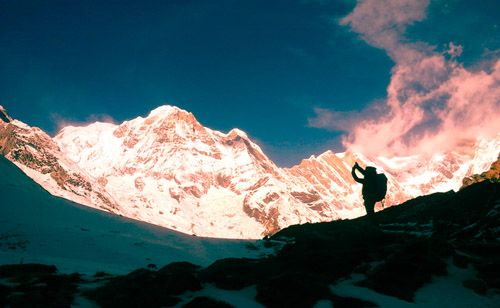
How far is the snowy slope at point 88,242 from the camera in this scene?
4084cm

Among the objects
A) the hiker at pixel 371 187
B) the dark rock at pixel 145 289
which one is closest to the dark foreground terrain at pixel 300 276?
the dark rock at pixel 145 289

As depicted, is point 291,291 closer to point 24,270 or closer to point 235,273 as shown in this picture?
point 235,273

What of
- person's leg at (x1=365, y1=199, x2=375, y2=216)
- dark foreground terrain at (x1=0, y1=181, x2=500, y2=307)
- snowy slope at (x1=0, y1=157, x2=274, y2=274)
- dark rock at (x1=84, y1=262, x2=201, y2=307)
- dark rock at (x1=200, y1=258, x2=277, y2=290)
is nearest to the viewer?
dark rock at (x1=84, y1=262, x2=201, y2=307)

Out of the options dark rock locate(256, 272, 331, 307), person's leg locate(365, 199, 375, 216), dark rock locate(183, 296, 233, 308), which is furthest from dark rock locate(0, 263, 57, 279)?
person's leg locate(365, 199, 375, 216)

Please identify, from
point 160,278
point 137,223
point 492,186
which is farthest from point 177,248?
point 492,186

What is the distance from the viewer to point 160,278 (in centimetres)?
2647

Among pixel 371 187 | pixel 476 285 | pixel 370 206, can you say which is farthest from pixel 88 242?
pixel 476 285

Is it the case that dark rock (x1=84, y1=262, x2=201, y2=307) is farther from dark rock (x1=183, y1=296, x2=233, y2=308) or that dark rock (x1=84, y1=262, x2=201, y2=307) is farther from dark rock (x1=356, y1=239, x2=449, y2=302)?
dark rock (x1=356, y1=239, x2=449, y2=302)

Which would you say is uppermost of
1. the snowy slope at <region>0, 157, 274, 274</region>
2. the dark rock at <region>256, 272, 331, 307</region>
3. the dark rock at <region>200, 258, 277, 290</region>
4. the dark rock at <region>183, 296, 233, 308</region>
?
the snowy slope at <region>0, 157, 274, 274</region>

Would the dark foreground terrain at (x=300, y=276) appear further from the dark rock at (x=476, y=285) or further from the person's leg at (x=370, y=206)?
the person's leg at (x=370, y=206)

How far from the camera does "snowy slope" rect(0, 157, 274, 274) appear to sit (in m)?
40.8

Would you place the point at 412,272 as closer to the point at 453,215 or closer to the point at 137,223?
the point at 453,215

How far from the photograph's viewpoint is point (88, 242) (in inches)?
1866

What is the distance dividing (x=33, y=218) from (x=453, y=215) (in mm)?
58244
